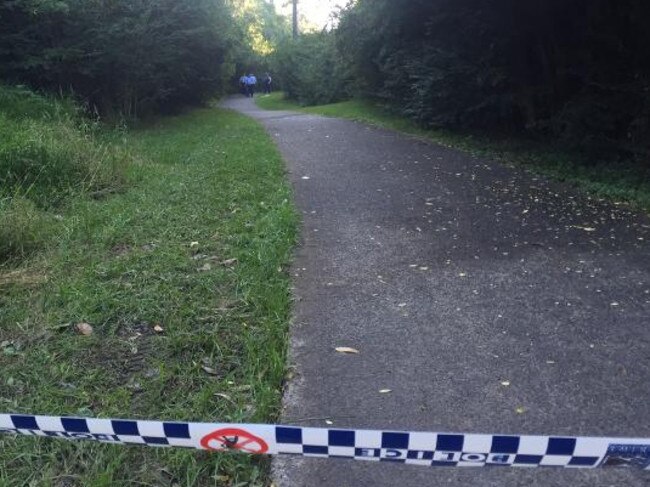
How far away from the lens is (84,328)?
3.74 m

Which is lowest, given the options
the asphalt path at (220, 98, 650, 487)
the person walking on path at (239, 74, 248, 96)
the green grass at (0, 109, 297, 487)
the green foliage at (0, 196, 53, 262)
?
the person walking on path at (239, 74, 248, 96)

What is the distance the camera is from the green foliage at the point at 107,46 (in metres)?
12.1

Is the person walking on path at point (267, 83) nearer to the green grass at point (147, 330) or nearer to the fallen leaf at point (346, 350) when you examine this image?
the green grass at point (147, 330)

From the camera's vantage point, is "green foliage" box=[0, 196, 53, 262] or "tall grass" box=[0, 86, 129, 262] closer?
"green foliage" box=[0, 196, 53, 262]

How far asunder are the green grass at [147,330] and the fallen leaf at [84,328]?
0.13ft

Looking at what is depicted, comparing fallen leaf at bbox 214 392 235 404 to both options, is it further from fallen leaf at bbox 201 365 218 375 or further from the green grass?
fallen leaf at bbox 201 365 218 375

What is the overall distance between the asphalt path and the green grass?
0.83 feet

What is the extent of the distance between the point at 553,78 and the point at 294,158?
179 inches

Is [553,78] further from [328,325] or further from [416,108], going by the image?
[328,325]

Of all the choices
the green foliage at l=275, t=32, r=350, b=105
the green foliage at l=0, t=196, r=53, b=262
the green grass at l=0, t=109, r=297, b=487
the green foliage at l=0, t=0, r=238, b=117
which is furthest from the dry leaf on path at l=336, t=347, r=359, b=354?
the green foliage at l=275, t=32, r=350, b=105

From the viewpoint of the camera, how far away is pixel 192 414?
2930 millimetres

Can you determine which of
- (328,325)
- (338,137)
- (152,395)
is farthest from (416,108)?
(152,395)

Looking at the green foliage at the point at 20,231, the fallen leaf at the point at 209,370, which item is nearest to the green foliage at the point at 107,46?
the green foliage at the point at 20,231

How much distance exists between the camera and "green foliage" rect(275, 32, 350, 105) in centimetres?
2441
